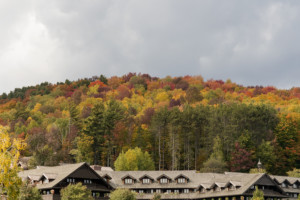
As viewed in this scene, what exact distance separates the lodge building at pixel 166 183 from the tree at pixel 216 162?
6671 millimetres

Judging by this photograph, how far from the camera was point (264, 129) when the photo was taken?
116m

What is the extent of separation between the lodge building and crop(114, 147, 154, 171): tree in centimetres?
854

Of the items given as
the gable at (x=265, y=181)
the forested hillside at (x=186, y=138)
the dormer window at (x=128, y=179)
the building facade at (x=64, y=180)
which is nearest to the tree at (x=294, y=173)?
the forested hillside at (x=186, y=138)

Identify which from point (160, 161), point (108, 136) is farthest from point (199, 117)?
point (108, 136)

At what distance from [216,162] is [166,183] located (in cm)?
1566

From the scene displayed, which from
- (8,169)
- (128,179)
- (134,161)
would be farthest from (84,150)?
(8,169)

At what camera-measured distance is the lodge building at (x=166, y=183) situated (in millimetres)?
82062

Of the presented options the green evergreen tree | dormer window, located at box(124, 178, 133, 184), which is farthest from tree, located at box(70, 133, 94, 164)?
dormer window, located at box(124, 178, 133, 184)

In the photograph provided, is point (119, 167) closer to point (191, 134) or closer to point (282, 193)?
point (191, 134)

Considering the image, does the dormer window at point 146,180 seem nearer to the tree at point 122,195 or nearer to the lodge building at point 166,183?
the lodge building at point 166,183

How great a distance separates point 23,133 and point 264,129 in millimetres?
65939

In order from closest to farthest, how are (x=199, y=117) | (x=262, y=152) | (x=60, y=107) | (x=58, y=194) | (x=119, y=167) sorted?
(x=58, y=194), (x=119, y=167), (x=262, y=152), (x=199, y=117), (x=60, y=107)

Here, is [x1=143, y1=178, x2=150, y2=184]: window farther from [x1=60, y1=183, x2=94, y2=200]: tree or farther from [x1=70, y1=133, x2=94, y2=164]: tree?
[x1=70, y1=133, x2=94, y2=164]: tree

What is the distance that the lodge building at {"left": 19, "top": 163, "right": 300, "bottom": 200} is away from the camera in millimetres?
82062
